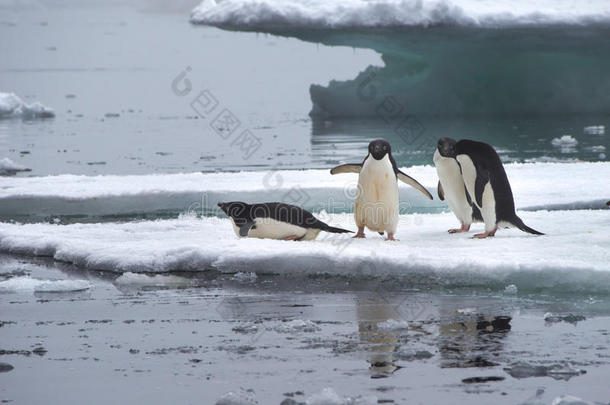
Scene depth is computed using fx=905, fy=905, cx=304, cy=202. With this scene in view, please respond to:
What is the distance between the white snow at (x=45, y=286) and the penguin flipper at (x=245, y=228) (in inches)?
41.8

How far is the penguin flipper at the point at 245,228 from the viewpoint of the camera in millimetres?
5508

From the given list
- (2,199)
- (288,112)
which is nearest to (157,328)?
(2,199)

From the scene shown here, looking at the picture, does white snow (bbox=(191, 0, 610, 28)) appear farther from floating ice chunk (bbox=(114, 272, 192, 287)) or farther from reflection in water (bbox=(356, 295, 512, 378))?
reflection in water (bbox=(356, 295, 512, 378))

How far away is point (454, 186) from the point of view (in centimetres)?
601

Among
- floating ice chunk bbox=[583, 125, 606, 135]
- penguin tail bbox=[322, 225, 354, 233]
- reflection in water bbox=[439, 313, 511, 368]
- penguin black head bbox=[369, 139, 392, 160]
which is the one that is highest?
floating ice chunk bbox=[583, 125, 606, 135]

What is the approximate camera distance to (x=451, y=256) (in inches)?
195

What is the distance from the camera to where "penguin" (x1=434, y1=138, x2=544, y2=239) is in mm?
5750

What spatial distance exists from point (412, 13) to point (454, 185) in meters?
8.40

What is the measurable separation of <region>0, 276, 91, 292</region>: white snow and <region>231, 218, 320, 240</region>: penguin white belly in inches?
46.1

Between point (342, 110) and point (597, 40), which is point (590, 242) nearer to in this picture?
point (597, 40)

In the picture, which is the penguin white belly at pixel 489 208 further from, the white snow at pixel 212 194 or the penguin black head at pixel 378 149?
the white snow at pixel 212 194

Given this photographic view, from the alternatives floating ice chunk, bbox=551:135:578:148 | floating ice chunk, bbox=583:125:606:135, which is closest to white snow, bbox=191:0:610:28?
floating ice chunk, bbox=551:135:578:148

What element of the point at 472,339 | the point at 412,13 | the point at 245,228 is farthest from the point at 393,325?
the point at 412,13

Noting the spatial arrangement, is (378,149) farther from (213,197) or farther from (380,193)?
(213,197)
